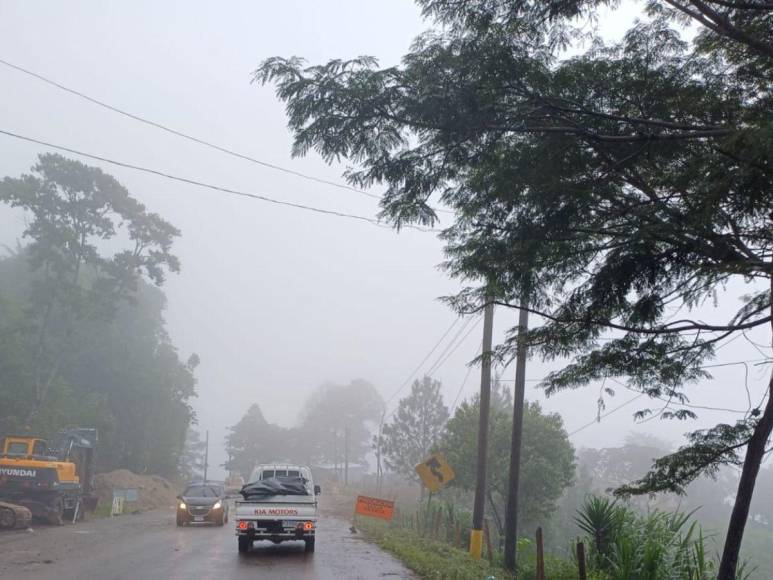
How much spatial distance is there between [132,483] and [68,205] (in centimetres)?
1952

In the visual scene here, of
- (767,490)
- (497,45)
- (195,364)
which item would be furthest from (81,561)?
(767,490)

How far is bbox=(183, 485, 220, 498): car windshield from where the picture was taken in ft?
97.1

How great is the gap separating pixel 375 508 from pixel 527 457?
498 inches

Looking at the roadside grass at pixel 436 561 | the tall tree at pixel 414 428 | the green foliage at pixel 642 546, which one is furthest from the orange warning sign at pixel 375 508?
the tall tree at pixel 414 428

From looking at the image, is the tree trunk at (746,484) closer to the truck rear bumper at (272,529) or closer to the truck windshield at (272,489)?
the truck rear bumper at (272,529)

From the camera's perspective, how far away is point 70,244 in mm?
48312

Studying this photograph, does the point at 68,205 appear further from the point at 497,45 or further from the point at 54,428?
the point at 497,45

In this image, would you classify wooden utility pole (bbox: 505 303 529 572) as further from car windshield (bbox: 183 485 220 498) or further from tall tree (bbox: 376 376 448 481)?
tall tree (bbox: 376 376 448 481)

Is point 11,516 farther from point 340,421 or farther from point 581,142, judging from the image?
point 340,421

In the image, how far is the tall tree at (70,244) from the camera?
47938mm

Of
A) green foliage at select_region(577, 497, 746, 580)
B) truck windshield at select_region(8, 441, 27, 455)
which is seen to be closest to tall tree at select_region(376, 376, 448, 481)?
truck windshield at select_region(8, 441, 27, 455)

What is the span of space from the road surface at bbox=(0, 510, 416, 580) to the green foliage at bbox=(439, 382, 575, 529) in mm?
13426

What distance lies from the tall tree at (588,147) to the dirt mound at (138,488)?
4187 centimetres

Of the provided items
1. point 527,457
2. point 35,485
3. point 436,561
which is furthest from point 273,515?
point 527,457
